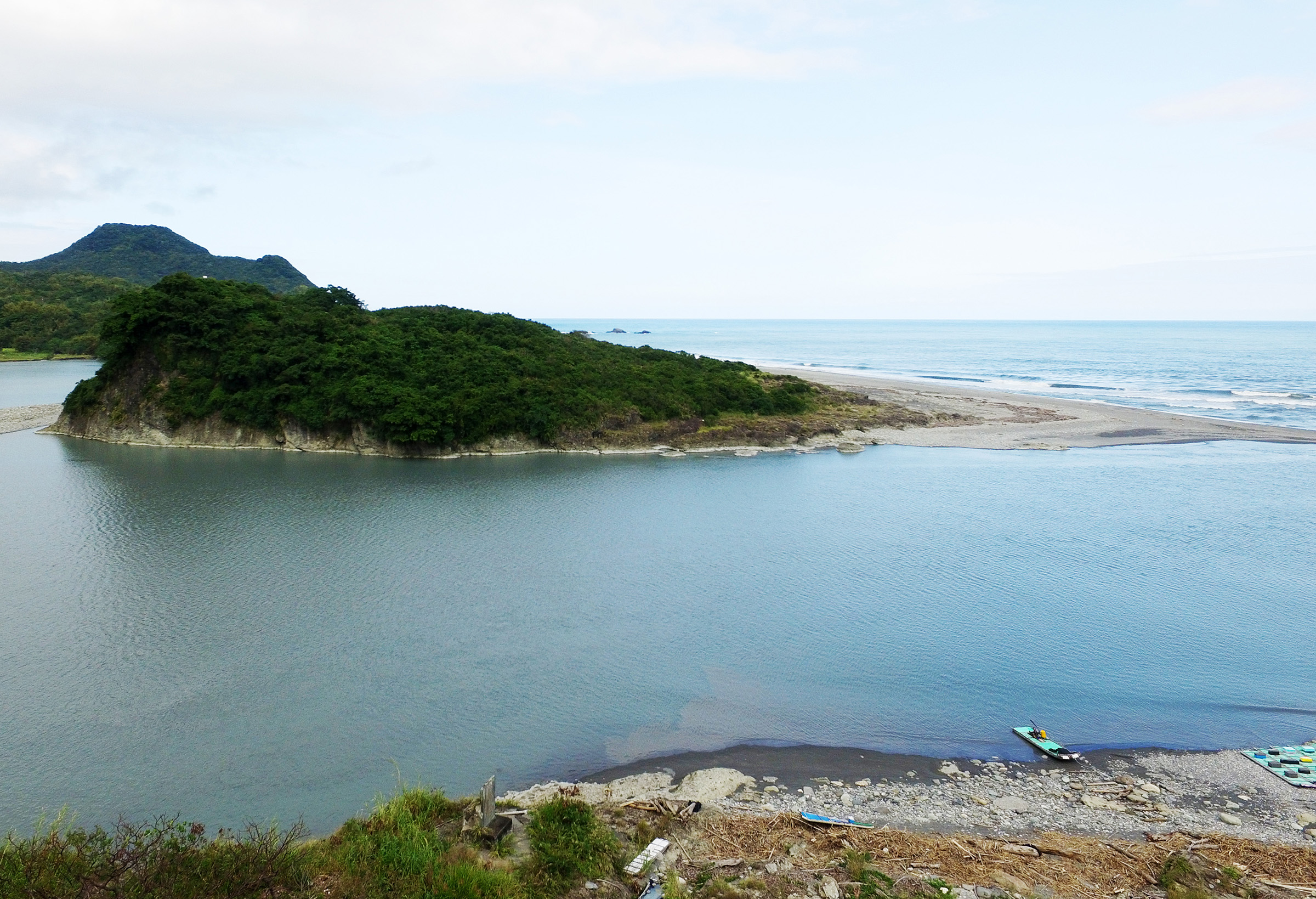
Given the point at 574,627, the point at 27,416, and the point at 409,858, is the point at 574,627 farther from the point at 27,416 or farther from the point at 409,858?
the point at 27,416

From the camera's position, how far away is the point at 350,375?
4272 centimetres

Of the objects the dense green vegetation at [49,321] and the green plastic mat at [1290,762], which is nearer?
the green plastic mat at [1290,762]

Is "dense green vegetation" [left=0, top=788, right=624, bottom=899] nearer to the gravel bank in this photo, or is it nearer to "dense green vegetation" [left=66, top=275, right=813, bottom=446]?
the gravel bank

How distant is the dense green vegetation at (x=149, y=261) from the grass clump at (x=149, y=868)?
489 feet

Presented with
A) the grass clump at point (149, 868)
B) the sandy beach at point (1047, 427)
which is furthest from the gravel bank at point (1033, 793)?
the sandy beach at point (1047, 427)

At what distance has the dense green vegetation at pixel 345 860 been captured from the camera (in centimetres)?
847

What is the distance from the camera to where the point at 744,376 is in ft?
184

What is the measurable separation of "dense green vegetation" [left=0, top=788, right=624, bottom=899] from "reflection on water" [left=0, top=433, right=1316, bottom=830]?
6.96 feet

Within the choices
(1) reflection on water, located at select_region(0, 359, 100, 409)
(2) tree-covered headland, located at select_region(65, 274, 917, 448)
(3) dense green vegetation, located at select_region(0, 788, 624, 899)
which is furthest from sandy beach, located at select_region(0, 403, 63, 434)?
(3) dense green vegetation, located at select_region(0, 788, 624, 899)

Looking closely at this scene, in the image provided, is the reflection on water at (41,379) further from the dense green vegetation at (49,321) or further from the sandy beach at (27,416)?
the dense green vegetation at (49,321)

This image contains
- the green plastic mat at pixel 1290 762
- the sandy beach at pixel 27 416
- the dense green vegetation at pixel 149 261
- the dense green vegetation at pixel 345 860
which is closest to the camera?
the dense green vegetation at pixel 345 860

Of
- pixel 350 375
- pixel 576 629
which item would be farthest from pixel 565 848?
pixel 350 375

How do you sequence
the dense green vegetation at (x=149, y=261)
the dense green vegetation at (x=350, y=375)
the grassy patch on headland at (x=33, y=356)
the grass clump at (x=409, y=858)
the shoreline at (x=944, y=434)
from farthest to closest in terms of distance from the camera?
1. the dense green vegetation at (x=149, y=261)
2. the grassy patch on headland at (x=33, y=356)
3. the shoreline at (x=944, y=434)
4. the dense green vegetation at (x=350, y=375)
5. the grass clump at (x=409, y=858)

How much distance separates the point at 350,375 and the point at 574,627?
28.7 m
